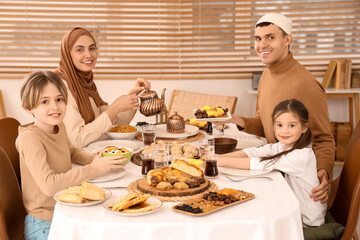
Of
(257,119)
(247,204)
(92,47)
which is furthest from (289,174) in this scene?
(92,47)

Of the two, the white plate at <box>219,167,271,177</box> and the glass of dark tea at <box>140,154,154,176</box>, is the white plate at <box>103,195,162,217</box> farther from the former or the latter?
the white plate at <box>219,167,271,177</box>

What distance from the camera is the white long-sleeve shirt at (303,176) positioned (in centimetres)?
189

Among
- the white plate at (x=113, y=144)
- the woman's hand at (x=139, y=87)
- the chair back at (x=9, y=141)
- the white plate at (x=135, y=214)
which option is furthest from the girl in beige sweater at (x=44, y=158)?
the woman's hand at (x=139, y=87)

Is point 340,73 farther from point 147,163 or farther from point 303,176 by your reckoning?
point 147,163

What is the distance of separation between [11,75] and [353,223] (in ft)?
12.3

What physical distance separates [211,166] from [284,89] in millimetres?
857

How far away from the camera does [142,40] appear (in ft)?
14.7

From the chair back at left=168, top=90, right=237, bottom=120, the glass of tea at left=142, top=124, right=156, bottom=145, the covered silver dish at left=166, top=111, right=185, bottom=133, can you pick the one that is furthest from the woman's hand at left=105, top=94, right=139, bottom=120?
the chair back at left=168, top=90, right=237, bottom=120

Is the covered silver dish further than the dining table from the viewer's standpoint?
Yes

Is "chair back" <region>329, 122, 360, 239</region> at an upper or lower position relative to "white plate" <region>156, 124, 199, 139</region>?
lower

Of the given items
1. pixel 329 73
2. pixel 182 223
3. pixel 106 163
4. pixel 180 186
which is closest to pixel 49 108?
pixel 106 163

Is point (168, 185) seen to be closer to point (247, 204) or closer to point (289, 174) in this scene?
point (247, 204)

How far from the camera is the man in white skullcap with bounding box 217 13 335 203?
2316 mm

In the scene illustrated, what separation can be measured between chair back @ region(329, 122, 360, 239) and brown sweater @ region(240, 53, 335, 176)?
0.16 m
